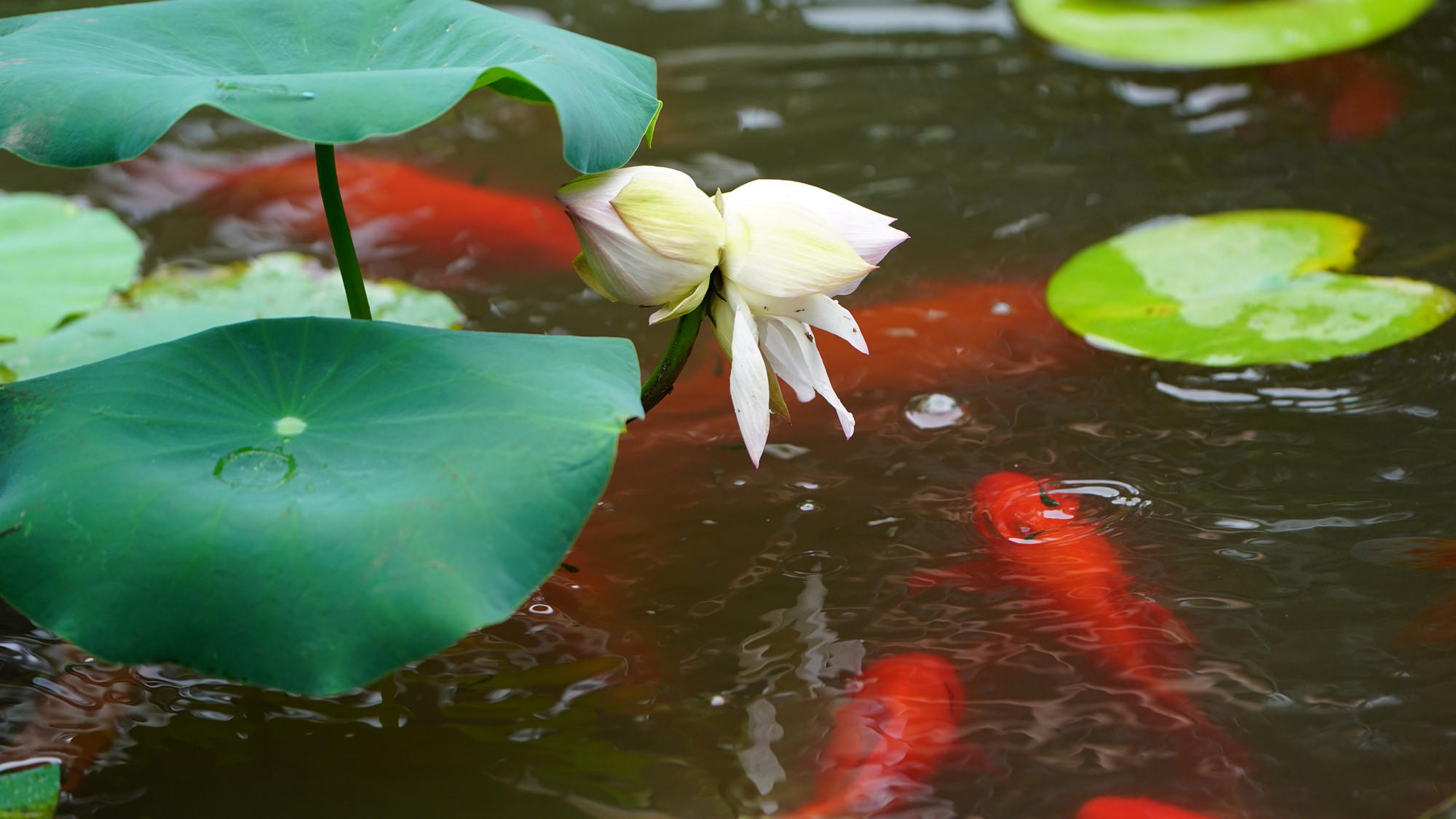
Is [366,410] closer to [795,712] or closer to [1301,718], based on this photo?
[795,712]

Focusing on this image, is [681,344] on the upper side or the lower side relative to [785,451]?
upper

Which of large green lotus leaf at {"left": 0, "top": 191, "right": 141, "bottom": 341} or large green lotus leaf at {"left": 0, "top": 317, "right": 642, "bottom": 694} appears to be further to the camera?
large green lotus leaf at {"left": 0, "top": 191, "right": 141, "bottom": 341}

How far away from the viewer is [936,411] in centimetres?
117

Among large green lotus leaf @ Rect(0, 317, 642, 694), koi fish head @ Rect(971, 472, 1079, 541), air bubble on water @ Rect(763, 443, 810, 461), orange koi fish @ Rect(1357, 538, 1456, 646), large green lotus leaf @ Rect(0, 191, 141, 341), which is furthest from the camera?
large green lotus leaf @ Rect(0, 191, 141, 341)

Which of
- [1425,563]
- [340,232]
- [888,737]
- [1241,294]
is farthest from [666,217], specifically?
[1241,294]

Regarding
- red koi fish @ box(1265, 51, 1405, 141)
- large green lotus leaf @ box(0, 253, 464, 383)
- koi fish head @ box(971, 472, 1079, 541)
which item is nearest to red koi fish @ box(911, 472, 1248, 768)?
koi fish head @ box(971, 472, 1079, 541)

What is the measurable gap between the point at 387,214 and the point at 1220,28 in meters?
1.31

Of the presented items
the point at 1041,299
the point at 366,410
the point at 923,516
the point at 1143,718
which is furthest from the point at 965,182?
the point at 366,410

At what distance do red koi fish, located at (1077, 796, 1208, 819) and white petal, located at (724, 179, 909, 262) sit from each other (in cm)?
37

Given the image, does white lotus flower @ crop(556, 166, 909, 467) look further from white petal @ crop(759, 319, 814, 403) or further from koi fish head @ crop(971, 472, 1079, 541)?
koi fish head @ crop(971, 472, 1079, 541)

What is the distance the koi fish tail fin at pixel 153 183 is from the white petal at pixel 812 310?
1.14 m

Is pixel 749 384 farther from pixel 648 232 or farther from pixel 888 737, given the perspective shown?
pixel 888 737

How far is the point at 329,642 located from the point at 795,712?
0.33 metres

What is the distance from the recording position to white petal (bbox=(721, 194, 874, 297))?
2.53 feet
